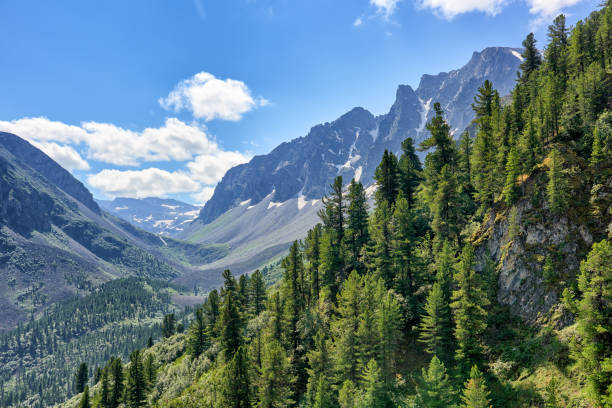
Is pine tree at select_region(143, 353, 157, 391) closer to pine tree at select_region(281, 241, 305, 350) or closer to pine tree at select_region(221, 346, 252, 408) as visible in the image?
pine tree at select_region(221, 346, 252, 408)

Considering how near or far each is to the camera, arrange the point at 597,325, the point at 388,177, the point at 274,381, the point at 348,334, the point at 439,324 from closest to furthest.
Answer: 1. the point at 597,325
2. the point at 439,324
3. the point at 348,334
4. the point at 274,381
5. the point at 388,177

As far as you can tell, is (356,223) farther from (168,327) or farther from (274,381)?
(168,327)

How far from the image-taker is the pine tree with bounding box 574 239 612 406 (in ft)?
86.1

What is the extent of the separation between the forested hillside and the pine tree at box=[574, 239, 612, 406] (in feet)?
0.41

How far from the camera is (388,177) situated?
212 feet

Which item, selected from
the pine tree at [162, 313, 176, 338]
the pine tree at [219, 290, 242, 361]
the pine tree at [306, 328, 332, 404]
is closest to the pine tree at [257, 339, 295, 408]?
the pine tree at [306, 328, 332, 404]

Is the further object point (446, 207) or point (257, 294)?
point (257, 294)

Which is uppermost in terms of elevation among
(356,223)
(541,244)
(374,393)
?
(356,223)

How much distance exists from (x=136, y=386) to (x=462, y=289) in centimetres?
5658

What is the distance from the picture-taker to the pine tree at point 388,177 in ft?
210

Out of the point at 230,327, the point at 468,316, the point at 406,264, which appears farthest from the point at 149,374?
the point at 468,316

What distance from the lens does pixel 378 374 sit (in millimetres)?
37500

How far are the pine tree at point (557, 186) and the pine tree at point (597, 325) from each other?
1128 cm

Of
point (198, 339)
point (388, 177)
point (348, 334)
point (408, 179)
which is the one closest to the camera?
point (348, 334)
